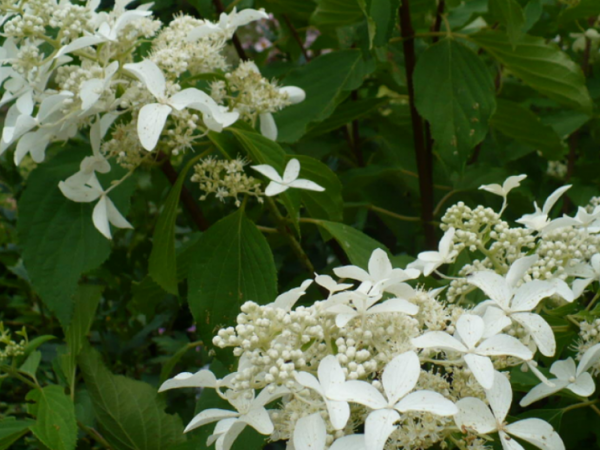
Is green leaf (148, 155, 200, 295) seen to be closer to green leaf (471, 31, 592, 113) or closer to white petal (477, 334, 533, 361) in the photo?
white petal (477, 334, 533, 361)

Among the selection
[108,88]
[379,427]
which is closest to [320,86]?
[108,88]

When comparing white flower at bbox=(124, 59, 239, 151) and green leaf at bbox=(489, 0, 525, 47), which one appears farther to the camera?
green leaf at bbox=(489, 0, 525, 47)

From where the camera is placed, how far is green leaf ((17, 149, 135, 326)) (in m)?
1.06

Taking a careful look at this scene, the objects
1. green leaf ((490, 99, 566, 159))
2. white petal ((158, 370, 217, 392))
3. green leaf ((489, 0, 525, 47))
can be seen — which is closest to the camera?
white petal ((158, 370, 217, 392))

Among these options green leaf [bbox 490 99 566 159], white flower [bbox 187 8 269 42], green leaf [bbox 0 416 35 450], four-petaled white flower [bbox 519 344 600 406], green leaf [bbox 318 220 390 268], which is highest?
white flower [bbox 187 8 269 42]

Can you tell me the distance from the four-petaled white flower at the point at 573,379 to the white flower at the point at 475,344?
0.11m

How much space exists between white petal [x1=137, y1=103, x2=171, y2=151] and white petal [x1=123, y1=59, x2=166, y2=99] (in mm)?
16

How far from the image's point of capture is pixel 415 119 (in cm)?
141

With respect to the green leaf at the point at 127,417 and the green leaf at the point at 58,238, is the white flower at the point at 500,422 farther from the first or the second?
the green leaf at the point at 127,417

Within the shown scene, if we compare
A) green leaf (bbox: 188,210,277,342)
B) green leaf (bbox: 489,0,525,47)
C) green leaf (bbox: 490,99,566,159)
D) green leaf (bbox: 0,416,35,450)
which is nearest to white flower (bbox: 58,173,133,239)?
green leaf (bbox: 188,210,277,342)

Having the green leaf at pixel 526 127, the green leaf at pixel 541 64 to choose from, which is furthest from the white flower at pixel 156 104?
the green leaf at pixel 526 127

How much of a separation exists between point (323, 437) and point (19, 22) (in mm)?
666

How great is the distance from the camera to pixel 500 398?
66cm

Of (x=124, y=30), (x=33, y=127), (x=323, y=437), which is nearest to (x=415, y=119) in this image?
(x=124, y=30)
